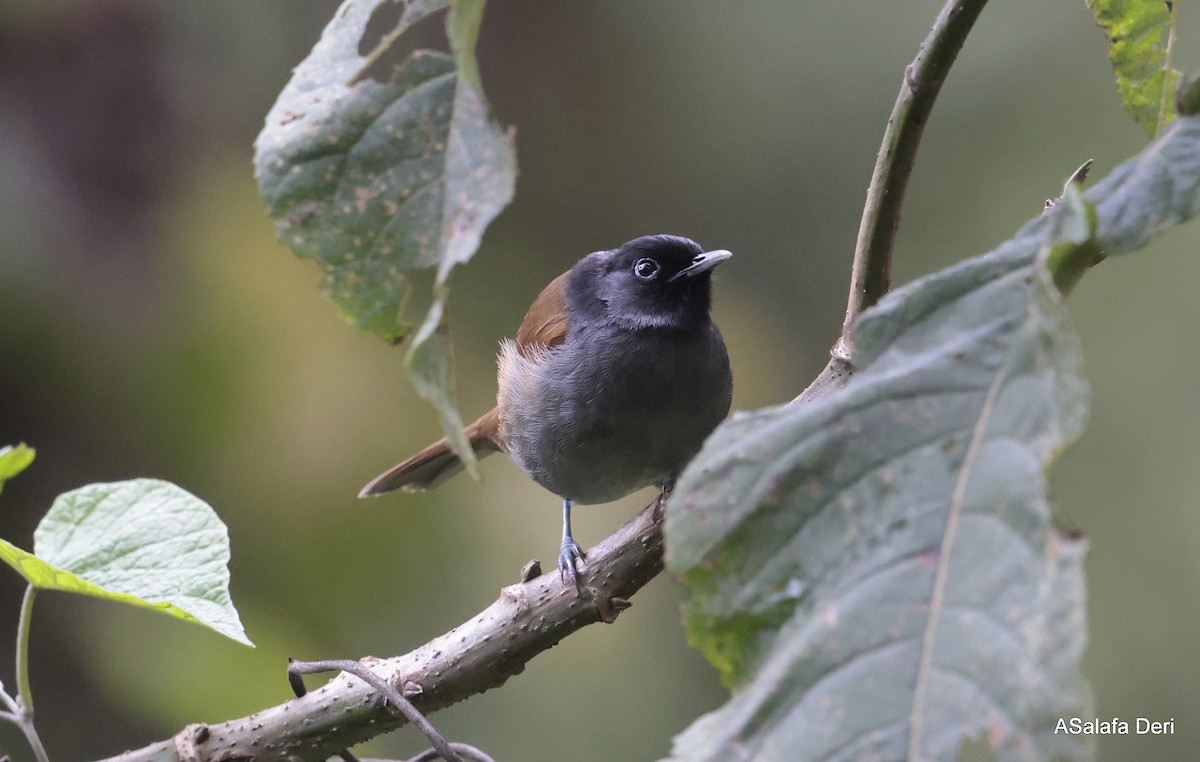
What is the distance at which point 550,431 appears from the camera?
270 centimetres

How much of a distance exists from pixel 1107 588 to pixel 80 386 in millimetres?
4705

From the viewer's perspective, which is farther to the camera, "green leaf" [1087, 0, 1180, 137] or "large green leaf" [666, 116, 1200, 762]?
"green leaf" [1087, 0, 1180, 137]

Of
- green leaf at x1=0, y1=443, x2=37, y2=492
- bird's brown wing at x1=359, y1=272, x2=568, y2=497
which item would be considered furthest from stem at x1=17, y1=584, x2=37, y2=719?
bird's brown wing at x1=359, y1=272, x2=568, y2=497

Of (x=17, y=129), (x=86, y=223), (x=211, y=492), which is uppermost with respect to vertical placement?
(x=17, y=129)

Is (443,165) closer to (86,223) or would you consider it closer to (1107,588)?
(86,223)

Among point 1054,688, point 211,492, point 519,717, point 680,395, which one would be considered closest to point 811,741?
point 1054,688

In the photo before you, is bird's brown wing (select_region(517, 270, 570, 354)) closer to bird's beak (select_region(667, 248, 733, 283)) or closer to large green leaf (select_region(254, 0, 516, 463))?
bird's beak (select_region(667, 248, 733, 283))

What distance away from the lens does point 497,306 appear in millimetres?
4926

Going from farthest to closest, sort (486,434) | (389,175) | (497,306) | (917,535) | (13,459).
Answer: (497,306) → (486,434) → (13,459) → (389,175) → (917,535)

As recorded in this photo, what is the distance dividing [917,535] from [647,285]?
2.24m

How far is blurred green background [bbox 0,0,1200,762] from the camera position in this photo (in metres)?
4.41

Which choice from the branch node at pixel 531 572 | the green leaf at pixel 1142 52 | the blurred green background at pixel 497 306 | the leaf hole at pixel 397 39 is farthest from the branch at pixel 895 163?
the blurred green background at pixel 497 306

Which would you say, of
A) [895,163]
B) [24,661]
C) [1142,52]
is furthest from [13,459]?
[1142,52]

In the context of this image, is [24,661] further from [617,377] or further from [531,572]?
[617,377]
